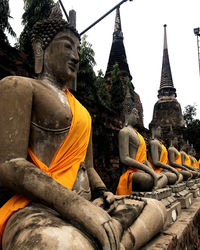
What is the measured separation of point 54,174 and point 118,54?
16.2 metres

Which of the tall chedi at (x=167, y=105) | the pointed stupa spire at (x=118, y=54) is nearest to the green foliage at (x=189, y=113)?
the tall chedi at (x=167, y=105)

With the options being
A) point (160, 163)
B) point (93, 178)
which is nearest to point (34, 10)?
point (160, 163)

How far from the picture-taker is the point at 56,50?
1969mm

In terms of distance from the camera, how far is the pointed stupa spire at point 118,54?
16.0 metres

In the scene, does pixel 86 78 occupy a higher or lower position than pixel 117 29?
lower

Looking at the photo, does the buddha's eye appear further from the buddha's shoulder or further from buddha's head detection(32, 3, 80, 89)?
the buddha's shoulder

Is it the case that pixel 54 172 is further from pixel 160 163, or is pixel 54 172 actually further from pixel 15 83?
pixel 160 163

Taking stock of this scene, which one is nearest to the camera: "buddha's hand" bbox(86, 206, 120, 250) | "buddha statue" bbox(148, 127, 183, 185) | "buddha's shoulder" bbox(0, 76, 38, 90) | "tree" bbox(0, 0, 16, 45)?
"buddha's hand" bbox(86, 206, 120, 250)

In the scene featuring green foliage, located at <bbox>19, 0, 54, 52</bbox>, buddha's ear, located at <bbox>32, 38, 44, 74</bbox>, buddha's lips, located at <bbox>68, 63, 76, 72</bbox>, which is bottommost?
buddha's lips, located at <bbox>68, 63, 76, 72</bbox>

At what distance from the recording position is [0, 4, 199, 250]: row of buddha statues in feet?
3.97

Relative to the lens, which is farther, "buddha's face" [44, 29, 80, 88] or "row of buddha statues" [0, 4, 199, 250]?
"buddha's face" [44, 29, 80, 88]

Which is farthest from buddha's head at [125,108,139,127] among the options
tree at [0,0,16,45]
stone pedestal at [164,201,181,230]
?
tree at [0,0,16,45]

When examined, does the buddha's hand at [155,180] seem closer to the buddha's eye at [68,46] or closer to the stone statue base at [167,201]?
the stone statue base at [167,201]

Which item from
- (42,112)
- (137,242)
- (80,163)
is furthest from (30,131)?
(137,242)
